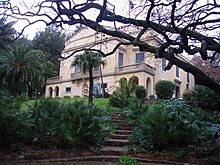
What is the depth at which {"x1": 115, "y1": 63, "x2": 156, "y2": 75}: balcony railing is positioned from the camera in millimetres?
24705

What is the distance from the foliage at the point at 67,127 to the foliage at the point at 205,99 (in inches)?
220

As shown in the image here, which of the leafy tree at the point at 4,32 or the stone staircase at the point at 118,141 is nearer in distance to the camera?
the stone staircase at the point at 118,141

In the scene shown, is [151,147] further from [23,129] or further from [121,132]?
[23,129]

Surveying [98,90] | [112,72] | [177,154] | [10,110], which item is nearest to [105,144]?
[177,154]

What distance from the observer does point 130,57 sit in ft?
91.7

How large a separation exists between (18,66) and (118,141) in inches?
682

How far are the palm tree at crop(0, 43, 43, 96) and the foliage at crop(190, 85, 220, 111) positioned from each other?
615 inches

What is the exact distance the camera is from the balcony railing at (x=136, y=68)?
2470 cm

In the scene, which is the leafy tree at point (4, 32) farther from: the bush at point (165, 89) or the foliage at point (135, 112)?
the bush at point (165, 89)

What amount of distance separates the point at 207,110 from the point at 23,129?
25.1 ft

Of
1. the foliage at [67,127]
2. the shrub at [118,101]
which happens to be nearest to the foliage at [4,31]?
the foliage at [67,127]

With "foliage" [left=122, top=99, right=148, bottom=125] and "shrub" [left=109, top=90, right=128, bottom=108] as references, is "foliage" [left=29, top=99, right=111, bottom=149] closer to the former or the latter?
"foliage" [left=122, top=99, right=148, bottom=125]

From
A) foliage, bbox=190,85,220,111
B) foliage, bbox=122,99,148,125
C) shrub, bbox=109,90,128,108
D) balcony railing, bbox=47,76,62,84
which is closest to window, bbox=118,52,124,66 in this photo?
balcony railing, bbox=47,76,62,84

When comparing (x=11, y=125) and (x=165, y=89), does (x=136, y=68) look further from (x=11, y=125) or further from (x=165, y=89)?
(x=11, y=125)
